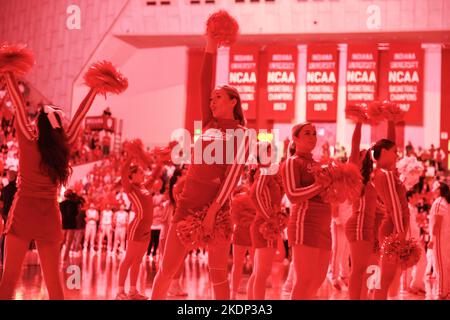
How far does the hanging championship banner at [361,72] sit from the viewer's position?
1780cm

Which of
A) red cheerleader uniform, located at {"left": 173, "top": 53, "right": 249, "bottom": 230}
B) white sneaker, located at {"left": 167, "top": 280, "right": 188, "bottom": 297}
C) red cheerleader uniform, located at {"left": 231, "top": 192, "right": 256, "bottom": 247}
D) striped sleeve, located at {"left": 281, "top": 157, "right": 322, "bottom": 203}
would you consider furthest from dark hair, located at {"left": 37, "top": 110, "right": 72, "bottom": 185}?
white sneaker, located at {"left": 167, "top": 280, "right": 188, "bottom": 297}

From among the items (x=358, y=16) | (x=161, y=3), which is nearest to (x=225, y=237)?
(x=358, y=16)

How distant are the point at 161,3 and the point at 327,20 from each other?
5.11 metres

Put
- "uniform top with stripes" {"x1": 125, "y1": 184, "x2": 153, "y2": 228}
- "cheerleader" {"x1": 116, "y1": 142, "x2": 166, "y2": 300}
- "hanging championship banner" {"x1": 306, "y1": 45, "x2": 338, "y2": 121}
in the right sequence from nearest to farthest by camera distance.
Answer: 1. "cheerleader" {"x1": 116, "y1": 142, "x2": 166, "y2": 300}
2. "uniform top with stripes" {"x1": 125, "y1": 184, "x2": 153, "y2": 228}
3. "hanging championship banner" {"x1": 306, "y1": 45, "x2": 338, "y2": 121}

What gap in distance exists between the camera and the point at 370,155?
483 centimetres

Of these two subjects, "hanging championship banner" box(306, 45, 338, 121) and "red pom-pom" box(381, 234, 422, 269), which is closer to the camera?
"red pom-pom" box(381, 234, 422, 269)

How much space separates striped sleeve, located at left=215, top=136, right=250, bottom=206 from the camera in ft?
10.8

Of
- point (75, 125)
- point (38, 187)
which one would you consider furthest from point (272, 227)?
point (38, 187)

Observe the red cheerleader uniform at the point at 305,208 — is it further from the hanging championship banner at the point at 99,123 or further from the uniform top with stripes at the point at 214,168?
the hanging championship banner at the point at 99,123

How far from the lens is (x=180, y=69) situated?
64.7 feet

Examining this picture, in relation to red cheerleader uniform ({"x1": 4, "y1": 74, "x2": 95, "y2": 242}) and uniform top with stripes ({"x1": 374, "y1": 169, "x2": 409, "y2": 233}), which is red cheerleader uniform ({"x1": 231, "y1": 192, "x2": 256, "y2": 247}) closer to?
uniform top with stripes ({"x1": 374, "y1": 169, "x2": 409, "y2": 233})

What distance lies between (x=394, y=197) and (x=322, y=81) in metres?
14.1

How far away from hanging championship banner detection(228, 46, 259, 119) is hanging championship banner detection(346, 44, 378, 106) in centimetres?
282

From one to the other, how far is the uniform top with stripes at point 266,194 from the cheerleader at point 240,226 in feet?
1.07
